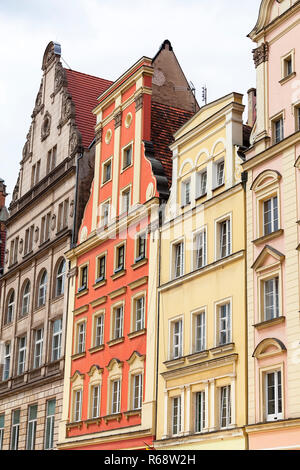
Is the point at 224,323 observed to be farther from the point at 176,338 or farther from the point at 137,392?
the point at 137,392

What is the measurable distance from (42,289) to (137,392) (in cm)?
1483

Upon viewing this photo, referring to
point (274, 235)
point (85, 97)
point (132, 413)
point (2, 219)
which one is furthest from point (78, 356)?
point (2, 219)

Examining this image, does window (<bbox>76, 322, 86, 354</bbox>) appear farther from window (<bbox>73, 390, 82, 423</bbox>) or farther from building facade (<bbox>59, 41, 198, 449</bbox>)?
window (<bbox>73, 390, 82, 423</bbox>)

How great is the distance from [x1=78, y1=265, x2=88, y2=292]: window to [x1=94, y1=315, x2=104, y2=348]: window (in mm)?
2487

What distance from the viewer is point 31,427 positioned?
48.2 metres

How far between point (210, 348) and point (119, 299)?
8887 millimetres

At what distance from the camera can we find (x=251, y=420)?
2970 centimetres

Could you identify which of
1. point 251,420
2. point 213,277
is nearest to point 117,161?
point 213,277

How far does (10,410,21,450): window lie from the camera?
164 ft

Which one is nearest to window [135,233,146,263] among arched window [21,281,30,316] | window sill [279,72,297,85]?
window sill [279,72,297,85]

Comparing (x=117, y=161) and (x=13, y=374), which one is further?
(x=13, y=374)

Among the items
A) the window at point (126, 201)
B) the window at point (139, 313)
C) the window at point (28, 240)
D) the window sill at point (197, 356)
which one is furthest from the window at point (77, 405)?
the window at point (28, 240)

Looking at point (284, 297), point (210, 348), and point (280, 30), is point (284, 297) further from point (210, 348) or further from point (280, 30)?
point (280, 30)

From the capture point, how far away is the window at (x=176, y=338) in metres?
35.4
